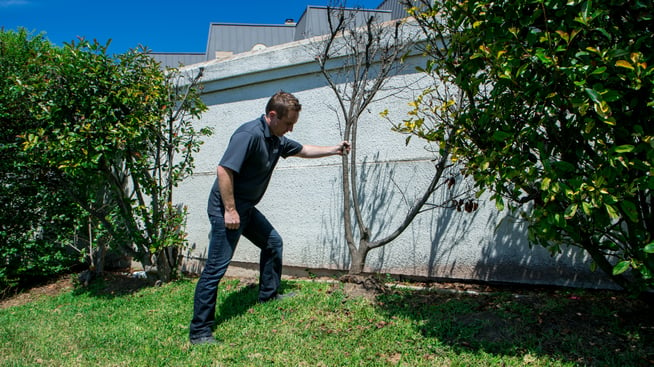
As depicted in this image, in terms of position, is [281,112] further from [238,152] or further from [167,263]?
[167,263]

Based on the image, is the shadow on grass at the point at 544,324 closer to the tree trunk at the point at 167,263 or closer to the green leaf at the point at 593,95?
the green leaf at the point at 593,95

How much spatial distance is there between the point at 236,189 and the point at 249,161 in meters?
0.25

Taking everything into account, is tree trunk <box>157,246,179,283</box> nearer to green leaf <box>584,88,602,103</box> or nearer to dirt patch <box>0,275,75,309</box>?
dirt patch <box>0,275,75,309</box>

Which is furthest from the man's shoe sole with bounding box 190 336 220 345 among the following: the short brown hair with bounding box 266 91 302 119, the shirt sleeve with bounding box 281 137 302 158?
the short brown hair with bounding box 266 91 302 119

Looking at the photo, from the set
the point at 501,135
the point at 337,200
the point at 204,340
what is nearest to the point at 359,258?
the point at 337,200

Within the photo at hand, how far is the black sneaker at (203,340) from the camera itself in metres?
3.69

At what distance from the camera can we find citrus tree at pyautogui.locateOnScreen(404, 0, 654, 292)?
2.50 metres

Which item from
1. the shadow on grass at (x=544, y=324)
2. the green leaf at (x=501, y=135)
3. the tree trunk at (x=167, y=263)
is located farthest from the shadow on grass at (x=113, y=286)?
the green leaf at (x=501, y=135)

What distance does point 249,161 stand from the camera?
392cm

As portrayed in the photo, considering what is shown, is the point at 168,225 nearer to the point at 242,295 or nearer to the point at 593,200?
the point at 242,295

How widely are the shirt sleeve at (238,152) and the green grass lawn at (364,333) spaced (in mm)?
1321

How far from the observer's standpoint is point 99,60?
510 centimetres

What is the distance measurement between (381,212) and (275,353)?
217cm

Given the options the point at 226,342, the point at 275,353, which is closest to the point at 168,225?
the point at 226,342
